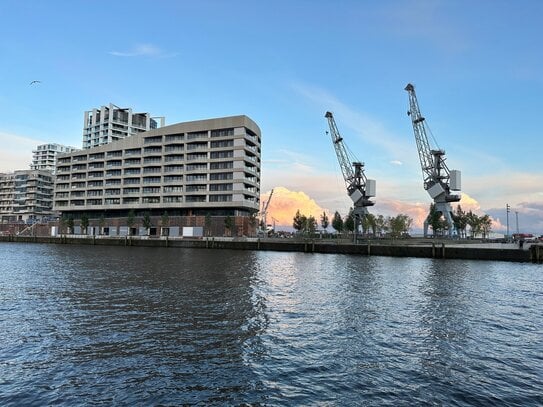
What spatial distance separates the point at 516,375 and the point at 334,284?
A: 982 inches

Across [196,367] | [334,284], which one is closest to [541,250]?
[334,284]

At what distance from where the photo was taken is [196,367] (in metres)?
15.4

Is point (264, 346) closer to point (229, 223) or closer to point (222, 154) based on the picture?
point (229, 223)

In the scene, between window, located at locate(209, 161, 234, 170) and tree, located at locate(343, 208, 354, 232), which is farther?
tree, located at locate(343, 208, 354, 232)

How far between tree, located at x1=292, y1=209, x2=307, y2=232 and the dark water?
147768 mm

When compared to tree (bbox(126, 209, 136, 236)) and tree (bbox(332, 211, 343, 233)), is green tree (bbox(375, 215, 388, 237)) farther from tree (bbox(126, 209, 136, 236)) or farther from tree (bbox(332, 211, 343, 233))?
tree (bbox(126, 209, 136, 236))

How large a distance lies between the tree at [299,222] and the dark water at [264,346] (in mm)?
147768

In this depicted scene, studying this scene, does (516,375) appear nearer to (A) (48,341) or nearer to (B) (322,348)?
(B) (322,348)

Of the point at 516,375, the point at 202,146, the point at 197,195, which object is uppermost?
the point at 202,146

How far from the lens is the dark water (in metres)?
13.3

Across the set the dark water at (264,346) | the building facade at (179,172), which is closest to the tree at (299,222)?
the building facade at (179,172)

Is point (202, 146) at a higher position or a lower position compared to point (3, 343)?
higher

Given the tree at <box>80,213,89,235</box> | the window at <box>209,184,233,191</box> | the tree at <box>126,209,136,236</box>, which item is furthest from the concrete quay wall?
the window at <box>209,184,233,191</box>

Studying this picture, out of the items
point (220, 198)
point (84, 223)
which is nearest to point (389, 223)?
point (220, 198)
